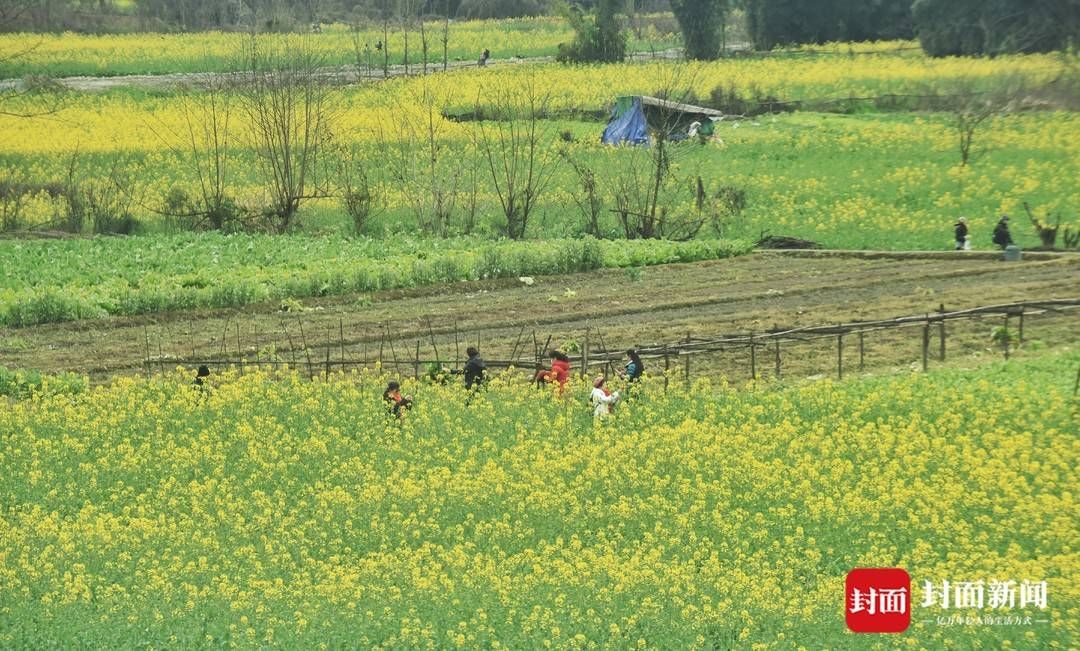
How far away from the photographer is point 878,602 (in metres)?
15.9

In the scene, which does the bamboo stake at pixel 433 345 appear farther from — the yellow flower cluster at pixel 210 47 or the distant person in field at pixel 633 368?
the yellow flower cluster at pixel 210 47

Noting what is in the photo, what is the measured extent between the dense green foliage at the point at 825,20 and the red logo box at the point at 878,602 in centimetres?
6922

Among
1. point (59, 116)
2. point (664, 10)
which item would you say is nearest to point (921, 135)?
point (59, 116)

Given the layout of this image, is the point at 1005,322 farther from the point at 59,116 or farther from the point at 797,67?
Result: the point at 797,67

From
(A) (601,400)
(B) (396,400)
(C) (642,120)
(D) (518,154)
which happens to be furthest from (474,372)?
(C) (642,120)

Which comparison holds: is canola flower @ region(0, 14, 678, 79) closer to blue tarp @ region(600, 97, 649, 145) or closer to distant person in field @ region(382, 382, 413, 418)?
blue tarp @ region(600, 97, 649, 145)

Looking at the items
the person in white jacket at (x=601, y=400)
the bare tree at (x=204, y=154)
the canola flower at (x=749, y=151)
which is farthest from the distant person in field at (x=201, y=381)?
the canola flower at (x=749, y=151)

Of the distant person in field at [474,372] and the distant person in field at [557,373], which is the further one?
the distant person in field at [474,372]

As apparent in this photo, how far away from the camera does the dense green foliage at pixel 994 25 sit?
2613 inches

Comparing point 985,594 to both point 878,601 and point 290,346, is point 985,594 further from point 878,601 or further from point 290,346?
point 290,346

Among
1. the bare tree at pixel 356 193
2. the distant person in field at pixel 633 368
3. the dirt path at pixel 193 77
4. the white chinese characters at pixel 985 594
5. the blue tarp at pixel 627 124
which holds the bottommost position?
the white chinese characters at pixel 985 594

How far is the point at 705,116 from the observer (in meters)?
57.7

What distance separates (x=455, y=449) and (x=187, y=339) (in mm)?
9779

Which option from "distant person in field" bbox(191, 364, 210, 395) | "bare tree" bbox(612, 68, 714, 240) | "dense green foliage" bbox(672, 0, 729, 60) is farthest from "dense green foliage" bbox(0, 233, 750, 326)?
"dense green foliage" bbox(672, 0, 729, 60)
